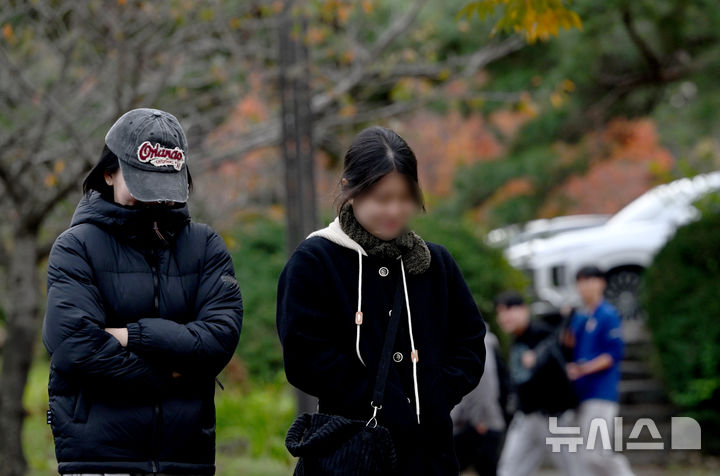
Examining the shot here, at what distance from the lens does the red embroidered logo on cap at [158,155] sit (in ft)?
11.1

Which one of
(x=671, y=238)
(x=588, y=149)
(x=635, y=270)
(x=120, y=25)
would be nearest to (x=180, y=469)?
(x=120, y=25)

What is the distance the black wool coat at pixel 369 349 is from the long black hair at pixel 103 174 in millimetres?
682

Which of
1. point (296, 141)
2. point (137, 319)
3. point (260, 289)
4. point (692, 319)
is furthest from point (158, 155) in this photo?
point (692, 319)

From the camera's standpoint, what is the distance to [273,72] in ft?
31.3

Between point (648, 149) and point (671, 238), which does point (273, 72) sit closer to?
point (671, 238)

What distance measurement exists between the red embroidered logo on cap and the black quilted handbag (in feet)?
2.99

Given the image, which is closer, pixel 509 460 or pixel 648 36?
pixel 509 460

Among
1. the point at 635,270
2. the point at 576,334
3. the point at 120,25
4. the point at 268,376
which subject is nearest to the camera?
the point at 120,25

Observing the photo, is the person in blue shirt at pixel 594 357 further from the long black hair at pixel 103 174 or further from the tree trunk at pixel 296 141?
the long black hair at pixel 103 174

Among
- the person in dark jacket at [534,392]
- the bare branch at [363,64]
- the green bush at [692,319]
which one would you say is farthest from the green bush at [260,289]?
the green bush at [692,319]

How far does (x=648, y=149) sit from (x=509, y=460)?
1709 centimetres

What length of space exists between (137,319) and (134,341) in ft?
0.33

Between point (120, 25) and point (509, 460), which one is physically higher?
point (120, 25)

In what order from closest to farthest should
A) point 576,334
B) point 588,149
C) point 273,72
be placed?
point 576,334 < point 273,72 < point 588,149
